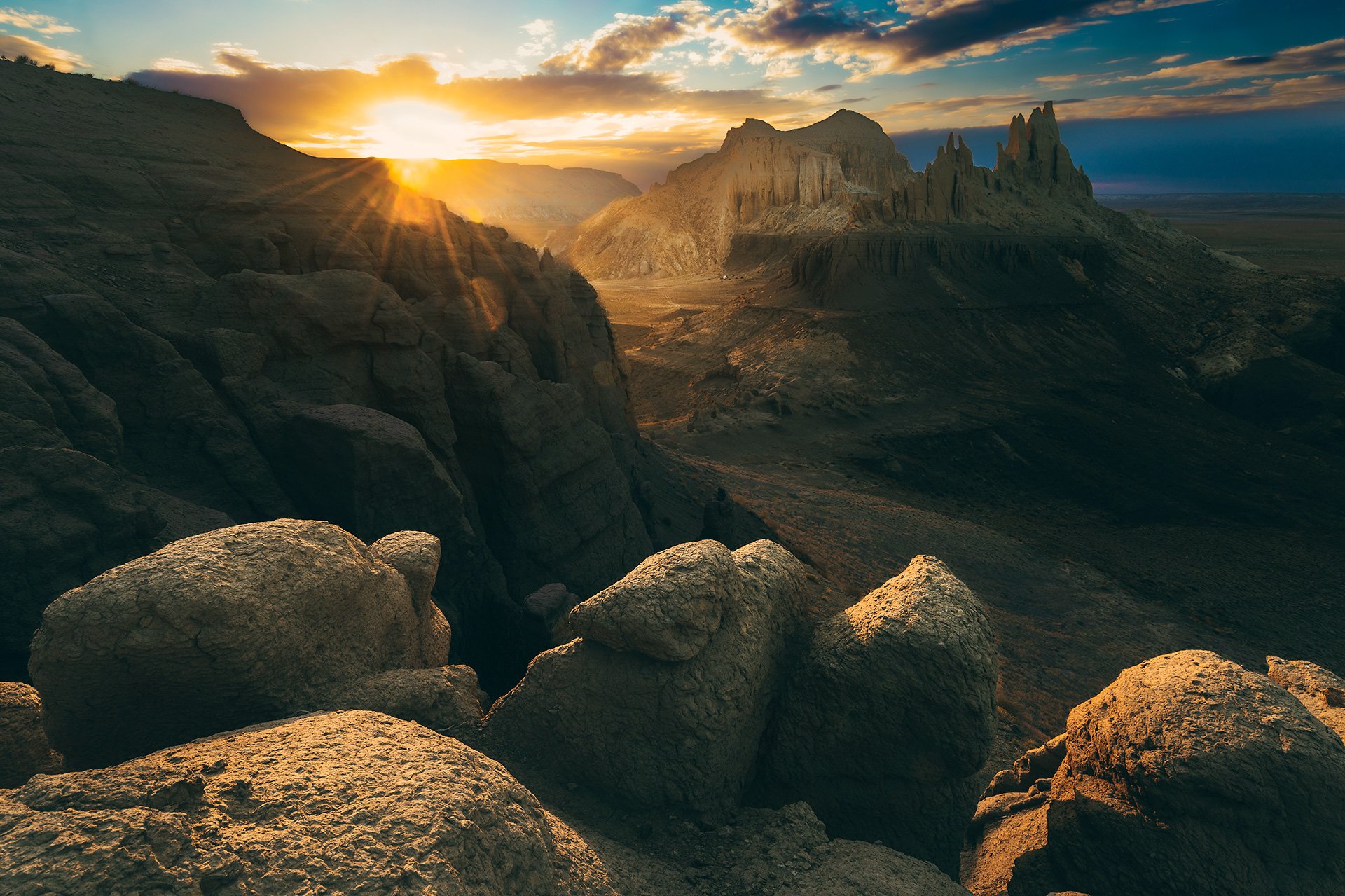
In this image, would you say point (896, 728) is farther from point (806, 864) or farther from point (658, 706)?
point (658, 706)

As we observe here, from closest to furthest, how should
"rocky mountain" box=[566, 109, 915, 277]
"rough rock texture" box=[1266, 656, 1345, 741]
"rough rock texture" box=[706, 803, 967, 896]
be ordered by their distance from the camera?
1. "rough rock texture" box=[706, 803, 967, 896]
2. "rough rock texture" box=[1266, 656, 1345, 741]
3. "rocky mountain" box=[566, 109, 915, 277]

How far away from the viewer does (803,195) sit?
332 feet

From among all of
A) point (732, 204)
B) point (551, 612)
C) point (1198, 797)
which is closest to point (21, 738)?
point (551, 612)

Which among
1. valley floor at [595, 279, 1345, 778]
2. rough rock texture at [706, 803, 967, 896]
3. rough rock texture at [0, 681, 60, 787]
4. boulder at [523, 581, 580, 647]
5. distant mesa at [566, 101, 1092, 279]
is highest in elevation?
distant mesa at [566, 101, 1092, 279]

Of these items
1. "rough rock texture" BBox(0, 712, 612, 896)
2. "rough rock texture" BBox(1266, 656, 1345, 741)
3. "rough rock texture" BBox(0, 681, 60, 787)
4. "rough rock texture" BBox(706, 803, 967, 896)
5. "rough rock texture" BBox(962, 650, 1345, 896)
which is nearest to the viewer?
"rough rock texture" BBox(0, 712, 612, 896)

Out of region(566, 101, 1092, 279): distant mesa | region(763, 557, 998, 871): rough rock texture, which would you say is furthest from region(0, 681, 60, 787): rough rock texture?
region(566, 101, 1092, 279): distant mesa

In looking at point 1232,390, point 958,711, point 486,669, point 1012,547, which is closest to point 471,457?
point 486,669

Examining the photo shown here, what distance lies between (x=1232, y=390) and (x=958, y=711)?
5160 centimetres

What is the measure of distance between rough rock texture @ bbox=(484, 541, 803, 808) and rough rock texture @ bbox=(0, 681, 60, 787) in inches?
131

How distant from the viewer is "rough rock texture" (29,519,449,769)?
4.96 meters

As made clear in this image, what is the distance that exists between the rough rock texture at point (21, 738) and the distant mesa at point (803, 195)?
60839 mm

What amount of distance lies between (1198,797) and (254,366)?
534 inches

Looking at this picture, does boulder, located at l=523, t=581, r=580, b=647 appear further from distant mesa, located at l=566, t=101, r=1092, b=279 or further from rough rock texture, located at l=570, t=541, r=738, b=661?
distant mesa, located at l=566, t=101, r=1092, b=279

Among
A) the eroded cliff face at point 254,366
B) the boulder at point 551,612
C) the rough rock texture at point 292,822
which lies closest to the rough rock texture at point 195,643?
the rough rock texture at point 292,822
